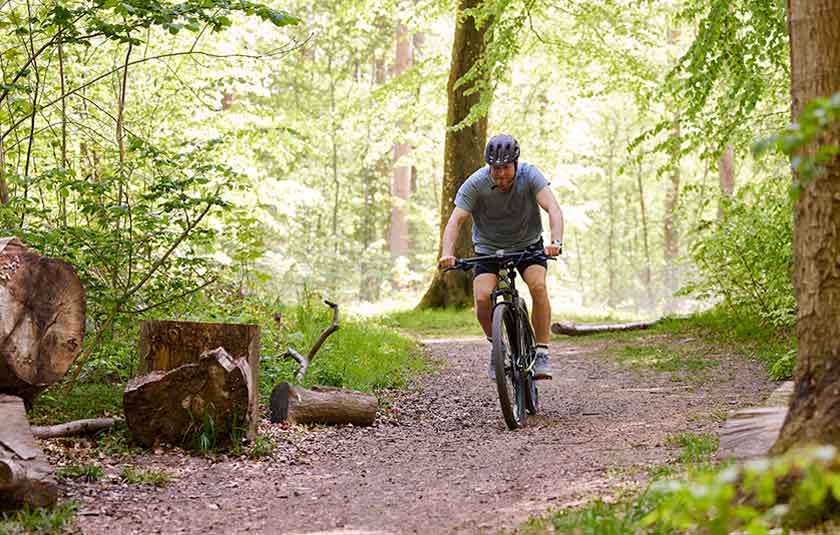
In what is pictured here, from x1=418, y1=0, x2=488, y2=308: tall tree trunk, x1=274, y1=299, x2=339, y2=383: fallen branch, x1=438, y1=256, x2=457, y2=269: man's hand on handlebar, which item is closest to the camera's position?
x1=438, y1=256, x2=457, y2=269: man's hand on handlebar

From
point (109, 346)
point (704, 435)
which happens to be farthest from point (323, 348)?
point (704, 435)

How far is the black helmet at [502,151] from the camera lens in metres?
6.82

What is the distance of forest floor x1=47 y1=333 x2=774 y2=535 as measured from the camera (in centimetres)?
449

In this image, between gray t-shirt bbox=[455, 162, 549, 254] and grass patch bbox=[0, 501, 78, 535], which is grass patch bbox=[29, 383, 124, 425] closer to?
grass patch bbox=[0, 501, 78, 535]

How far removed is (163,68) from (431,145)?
33.2 ft

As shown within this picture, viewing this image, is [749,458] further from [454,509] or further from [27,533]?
[27,533]

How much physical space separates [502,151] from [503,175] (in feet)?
0.78

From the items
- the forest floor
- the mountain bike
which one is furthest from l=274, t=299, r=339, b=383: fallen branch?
the mountain bike

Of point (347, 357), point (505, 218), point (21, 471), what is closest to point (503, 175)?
point (505, 218)

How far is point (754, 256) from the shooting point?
10.6 metres

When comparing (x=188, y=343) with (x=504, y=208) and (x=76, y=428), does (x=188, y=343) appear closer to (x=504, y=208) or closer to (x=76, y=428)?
(x=76, y=428)

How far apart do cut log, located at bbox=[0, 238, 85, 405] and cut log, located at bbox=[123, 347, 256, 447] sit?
1.75 ft

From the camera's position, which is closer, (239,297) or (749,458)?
(749,458)

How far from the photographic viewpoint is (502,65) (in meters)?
10.9
